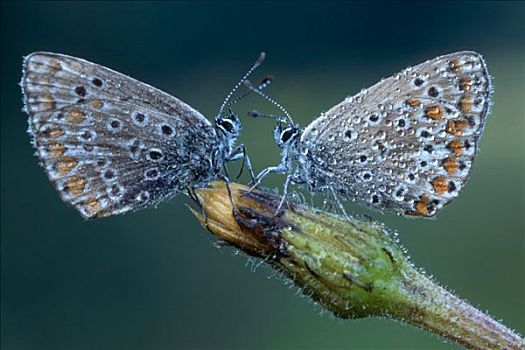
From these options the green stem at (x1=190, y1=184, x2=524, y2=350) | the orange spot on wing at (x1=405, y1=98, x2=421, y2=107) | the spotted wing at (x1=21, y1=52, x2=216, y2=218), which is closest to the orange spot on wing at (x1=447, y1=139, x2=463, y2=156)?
the orange spot on wing at (x1=405, y1=98, x2=421, y2=107)

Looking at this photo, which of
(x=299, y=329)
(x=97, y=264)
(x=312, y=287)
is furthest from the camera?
(x=97, y=264)

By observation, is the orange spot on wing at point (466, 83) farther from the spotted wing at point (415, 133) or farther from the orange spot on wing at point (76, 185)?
the orange spot on wing at point (76, 185)

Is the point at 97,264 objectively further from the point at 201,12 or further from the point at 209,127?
the point at 209,127

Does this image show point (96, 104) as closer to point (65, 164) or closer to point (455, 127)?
point (65, 164)

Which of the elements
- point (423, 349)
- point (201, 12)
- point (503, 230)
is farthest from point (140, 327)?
point (201, 12)

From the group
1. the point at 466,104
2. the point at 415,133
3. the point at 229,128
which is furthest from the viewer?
the point at 229,128

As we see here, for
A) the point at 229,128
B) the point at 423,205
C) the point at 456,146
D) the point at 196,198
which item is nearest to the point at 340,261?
the point at 423,205
